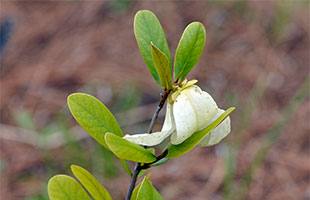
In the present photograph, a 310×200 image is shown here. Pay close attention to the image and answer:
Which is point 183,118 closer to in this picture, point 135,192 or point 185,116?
point 185,116

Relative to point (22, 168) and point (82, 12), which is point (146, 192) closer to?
point (22, 168)

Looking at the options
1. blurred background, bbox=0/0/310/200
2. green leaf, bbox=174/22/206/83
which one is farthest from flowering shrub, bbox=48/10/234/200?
blurred background, bbox=0/0/310/200

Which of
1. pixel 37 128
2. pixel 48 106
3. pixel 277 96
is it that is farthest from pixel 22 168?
pixel 277 96

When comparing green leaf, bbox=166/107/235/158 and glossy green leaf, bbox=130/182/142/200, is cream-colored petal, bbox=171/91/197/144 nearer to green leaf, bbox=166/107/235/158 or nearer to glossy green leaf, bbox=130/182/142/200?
green leaf, bbox=166/107/235/158

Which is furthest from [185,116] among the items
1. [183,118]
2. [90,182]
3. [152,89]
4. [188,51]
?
[152,89]

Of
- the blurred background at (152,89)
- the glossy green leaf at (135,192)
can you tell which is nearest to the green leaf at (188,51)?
the glossy green leaf at (135,192)

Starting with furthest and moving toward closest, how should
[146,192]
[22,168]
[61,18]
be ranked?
[61,18], [22,168], [146,192]

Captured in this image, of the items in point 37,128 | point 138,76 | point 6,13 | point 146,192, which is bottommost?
point 37,128
